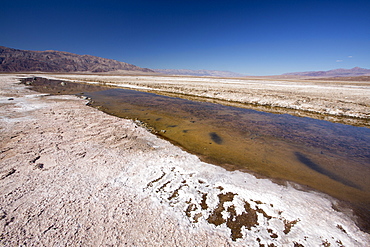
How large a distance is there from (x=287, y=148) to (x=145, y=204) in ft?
18.1

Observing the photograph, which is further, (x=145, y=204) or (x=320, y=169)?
(x=320, y=169)

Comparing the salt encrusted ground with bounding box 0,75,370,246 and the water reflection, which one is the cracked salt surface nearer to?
the salt encrusted ground with bounding box 0,75,370,246

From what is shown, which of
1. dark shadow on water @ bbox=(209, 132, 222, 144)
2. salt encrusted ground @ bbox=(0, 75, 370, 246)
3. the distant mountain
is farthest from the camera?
the distant mountain

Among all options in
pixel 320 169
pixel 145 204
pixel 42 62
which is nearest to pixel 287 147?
pixel 320 169

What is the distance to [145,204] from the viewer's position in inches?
121

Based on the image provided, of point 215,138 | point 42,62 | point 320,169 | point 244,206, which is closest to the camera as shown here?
point 244,206

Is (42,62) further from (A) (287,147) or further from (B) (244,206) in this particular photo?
(B) (244,206)

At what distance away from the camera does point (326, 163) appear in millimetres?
5219

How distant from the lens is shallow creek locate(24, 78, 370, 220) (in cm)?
431

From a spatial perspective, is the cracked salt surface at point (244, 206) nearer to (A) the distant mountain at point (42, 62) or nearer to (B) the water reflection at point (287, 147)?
(B) the water reflection at point (287, 147)

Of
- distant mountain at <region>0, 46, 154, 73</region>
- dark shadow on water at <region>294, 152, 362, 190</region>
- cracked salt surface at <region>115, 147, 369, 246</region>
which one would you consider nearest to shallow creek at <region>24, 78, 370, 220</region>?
dark shadow on water at <region>294, 152, 362, 190</region>

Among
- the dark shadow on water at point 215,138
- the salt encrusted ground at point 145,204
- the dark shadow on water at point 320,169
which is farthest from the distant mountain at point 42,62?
the dark shadow on water at point 320,169

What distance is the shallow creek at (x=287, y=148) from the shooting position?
4312 millimetres

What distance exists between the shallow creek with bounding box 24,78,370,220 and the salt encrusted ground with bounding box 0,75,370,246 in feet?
2.60
